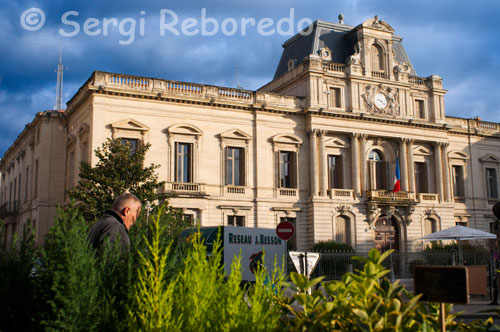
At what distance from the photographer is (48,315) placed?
439 cm

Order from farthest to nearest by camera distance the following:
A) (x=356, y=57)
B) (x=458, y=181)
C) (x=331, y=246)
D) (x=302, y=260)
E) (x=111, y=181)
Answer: (x=458, y=181)
(x=356, y=57)
(x=331, y=246)
(x=111, y=181)
(x=302, y=260)

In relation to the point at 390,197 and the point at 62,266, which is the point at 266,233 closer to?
the point at 390,197

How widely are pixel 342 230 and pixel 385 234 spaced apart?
352 centimetres

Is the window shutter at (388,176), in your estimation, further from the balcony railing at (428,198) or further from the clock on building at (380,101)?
the clock on building at (380,101)

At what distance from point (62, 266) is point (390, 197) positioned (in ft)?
116

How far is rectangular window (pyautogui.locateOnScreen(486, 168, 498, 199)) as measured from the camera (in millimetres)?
45263

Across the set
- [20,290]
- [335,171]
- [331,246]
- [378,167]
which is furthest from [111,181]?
[20,290]

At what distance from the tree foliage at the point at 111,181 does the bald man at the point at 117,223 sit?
19.2 metres

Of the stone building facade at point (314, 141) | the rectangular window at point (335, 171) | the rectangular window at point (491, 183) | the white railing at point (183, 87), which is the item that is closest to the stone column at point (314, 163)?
the stone building facade at point (314, 141)

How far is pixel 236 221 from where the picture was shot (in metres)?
35.1

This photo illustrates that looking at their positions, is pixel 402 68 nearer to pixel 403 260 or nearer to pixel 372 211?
pixel 372 211

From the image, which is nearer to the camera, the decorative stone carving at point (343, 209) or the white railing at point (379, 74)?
the decorative stone carving at point (343, 209)

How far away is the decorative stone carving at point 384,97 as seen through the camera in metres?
38.8

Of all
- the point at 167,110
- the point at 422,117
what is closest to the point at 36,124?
the point at 167,110
